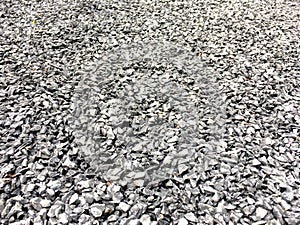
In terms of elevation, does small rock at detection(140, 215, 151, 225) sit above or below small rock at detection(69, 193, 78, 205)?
below

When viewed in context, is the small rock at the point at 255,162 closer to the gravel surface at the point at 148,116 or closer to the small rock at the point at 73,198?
the gravel surface at the point at 148,116

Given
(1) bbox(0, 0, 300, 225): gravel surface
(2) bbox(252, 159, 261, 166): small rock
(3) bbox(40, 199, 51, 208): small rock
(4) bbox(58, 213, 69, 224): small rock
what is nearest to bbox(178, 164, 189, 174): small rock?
(1) bbox(0, 0, 300, 225): gravel surface

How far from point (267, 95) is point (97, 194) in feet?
8.04

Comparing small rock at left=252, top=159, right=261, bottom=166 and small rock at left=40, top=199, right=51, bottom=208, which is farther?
small rock at left=252, top=159, right=261, bottom=166

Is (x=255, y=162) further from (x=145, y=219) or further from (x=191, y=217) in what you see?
(x=145, y=219)

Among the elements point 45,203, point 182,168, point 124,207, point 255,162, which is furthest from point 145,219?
point 255,162

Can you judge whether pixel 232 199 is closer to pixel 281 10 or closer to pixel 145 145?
pixel 145 145

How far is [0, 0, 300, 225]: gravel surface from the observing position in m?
2.25

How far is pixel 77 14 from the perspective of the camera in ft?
15.8

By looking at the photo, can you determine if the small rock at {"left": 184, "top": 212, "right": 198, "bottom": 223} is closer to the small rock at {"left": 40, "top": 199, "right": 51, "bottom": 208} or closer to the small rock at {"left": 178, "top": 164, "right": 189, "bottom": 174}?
the small rock at {"left": 178, "top": 164, "right": 189, "bottom": 174}

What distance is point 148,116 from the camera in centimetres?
308

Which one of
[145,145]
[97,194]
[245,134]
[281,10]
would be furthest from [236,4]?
[97,194]

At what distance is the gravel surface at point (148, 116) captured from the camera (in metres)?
2.25

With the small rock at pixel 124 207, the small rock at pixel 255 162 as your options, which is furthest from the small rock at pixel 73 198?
the small rock at pixel 255 162
